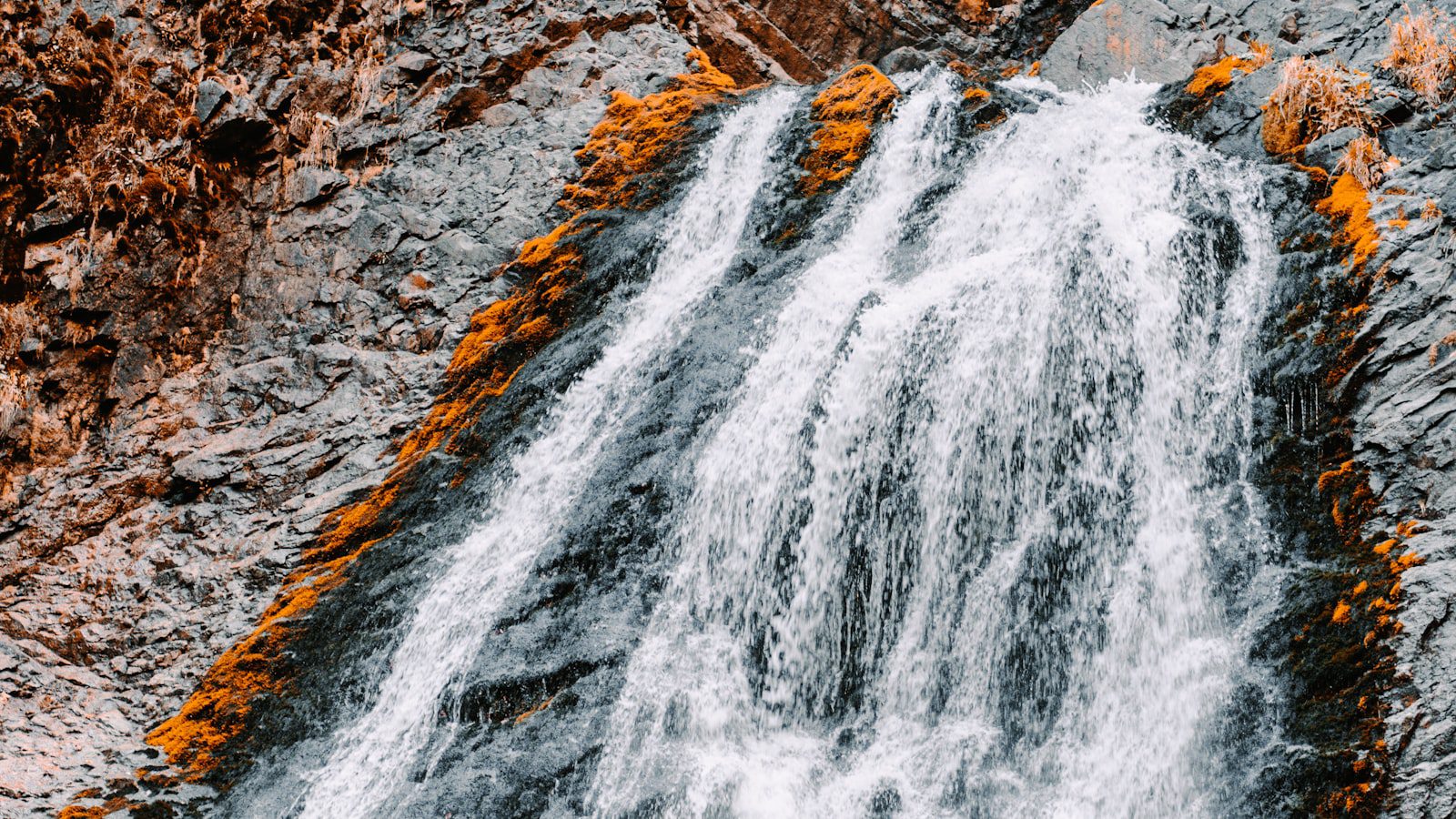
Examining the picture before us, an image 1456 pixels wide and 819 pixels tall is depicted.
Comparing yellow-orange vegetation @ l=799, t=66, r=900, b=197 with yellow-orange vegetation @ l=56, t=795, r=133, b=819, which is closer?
yellow-orange vegetation @ l=56, t=795, r=133, b=819

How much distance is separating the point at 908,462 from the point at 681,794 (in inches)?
107

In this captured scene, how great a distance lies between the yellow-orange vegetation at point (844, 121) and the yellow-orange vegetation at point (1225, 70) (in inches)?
111

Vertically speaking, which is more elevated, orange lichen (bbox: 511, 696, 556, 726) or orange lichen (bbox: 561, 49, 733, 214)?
orange lichen (bbox: 561, 49, 733, 214)

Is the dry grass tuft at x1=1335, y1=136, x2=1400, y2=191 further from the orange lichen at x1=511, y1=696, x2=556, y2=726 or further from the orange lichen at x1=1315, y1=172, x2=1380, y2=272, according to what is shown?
the orange lichen at x1=511, y1=696, x2=556, y2=726

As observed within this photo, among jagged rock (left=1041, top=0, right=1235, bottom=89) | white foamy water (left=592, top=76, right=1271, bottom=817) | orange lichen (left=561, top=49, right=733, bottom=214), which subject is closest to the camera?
white foamy water (left=592, top=76, right=1271, bottom=817)

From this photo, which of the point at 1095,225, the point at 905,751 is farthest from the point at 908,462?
the point at 1095,225

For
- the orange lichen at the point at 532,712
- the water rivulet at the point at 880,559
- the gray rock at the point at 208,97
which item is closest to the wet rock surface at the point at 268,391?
the gray rock at the point at 208,97

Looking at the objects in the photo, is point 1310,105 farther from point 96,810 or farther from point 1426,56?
point 96,810

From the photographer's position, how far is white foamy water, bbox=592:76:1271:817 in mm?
6285

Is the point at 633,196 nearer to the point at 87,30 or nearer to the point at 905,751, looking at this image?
the point at 87,30

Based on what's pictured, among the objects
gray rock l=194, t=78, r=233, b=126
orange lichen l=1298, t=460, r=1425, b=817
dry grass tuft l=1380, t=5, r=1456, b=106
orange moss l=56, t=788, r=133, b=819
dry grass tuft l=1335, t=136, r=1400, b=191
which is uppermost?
gray rock l=194, t=78, r=233, b=126

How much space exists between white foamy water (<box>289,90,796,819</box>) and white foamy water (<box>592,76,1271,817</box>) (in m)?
1.08

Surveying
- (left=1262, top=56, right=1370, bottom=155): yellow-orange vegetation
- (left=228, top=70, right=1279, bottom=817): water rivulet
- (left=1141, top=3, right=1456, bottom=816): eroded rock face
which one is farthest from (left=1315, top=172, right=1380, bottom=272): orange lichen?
(left=1262, top=56, right=1370, bottom=155): yellow-orange vegetation

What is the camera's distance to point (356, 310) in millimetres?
10148
